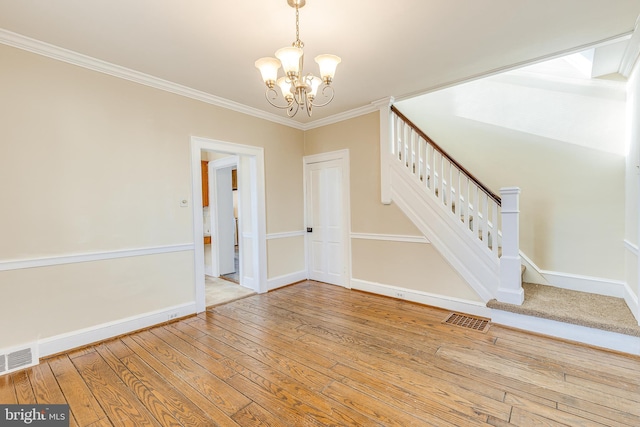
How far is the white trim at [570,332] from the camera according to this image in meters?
2.34

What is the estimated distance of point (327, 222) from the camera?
4.64 m

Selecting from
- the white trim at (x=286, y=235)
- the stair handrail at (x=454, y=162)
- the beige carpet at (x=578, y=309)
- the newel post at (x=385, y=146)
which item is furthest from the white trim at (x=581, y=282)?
the white trim at (x=286, y=235)

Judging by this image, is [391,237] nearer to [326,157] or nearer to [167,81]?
[326,157]

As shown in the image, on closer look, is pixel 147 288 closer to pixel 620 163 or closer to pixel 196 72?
pixel 196 72

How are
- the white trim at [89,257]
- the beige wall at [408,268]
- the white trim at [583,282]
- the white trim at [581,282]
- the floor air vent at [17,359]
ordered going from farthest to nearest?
the beige wall at [408,268]
the white trim at [581,282]
the white trim at [583,282]
the white trim at [89,257]
the floor air vent at [17,359]

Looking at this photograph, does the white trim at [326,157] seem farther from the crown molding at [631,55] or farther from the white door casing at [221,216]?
the crown molding at [631,55]

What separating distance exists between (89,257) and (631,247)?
530 centimetres

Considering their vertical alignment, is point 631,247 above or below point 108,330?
above

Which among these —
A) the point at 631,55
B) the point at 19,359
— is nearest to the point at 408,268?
the point at 631,55

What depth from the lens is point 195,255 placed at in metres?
3.37

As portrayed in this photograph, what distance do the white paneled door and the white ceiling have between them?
1778mm

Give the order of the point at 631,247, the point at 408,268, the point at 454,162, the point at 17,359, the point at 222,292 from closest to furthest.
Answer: the point at 17,359
the point at 631,247
the point at 454,162
the point at 408,268
the point at 222,292

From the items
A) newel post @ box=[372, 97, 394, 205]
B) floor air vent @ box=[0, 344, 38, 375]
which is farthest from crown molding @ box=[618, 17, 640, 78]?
floor air vent @ box=[0, 344, 38, 375]

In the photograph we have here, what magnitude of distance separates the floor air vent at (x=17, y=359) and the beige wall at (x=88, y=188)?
0.09 meters
